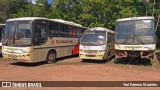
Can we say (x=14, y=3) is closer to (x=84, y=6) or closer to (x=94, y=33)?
(x=84, y=6)


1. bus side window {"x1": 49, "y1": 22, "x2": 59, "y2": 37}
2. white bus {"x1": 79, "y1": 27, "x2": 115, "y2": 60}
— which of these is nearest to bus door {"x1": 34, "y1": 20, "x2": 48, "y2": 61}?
bus side window {"x1": 49, "y1": 22, "x2": 59, "y2": 37}


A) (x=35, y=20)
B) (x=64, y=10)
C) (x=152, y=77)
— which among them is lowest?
(x=152, y=77)

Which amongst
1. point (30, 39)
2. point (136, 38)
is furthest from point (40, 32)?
point (136, 38)

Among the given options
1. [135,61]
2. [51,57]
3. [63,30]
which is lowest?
[135,61]

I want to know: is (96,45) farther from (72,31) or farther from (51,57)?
(72,31)

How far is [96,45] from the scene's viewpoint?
1792 cm

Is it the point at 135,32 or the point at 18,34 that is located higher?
the point at 135,32

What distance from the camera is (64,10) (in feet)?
144

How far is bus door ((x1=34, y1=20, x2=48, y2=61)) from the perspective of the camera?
15602mm

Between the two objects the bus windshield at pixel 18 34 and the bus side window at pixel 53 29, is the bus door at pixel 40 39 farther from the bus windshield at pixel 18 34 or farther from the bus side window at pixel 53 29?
the bus side window at pixel 53 29

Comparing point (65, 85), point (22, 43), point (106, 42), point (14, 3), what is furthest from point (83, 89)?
point (14, 3)

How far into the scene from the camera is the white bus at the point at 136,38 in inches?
642

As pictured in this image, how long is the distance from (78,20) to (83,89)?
3135 cm

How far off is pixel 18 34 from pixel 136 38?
7.30m
